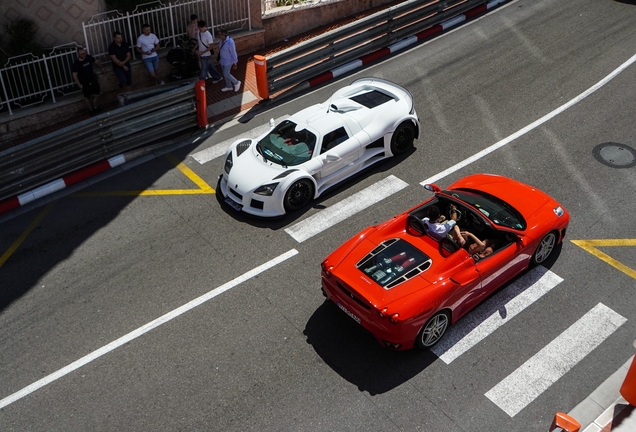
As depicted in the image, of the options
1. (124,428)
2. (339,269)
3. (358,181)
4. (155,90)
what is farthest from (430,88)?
(124,428)

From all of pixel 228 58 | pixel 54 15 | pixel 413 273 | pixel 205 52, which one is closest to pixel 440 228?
pixel 413 273

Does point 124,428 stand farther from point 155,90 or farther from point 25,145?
point 155,90

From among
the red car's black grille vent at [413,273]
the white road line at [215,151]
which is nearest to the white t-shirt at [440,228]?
the red car's black grille vent at [413,273]

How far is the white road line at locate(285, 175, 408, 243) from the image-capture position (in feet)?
38.3

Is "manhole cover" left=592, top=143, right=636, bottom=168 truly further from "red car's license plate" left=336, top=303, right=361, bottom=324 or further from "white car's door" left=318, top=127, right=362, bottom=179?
"red car's license plate" left=336, top=303, right=361, bottom=324

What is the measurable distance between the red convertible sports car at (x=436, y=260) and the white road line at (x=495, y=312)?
7.3 inches

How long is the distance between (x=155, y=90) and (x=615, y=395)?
1095 centimetres

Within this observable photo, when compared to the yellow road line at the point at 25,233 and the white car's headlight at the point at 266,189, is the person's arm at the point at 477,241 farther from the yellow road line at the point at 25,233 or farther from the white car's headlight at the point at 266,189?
the yellow road line at the point at 25,233

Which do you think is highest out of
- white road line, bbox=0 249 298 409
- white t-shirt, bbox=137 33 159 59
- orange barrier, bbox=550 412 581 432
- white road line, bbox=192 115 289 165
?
white t-shirt, bbox=137 33 159 59

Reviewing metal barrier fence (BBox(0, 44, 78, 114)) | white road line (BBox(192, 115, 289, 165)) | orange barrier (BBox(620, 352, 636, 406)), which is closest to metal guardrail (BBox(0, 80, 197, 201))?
white road line (BBox(192, 115, 289, 165))

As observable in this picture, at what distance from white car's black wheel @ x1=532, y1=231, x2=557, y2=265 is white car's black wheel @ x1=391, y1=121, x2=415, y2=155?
12.4 ft

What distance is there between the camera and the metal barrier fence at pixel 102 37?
1499 centimetres

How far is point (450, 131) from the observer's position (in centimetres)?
1415

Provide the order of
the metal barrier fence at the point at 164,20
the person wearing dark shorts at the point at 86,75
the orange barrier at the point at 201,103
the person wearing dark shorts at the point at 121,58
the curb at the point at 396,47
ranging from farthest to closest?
the curb at the point at 396,47 → the metal barrier fence at the point at 164,20 → the person wearing dark shorts at the point at 121,58 → the person wearing dark shorts at the point at 86,75 → the orange barrier at the point at 201,103
